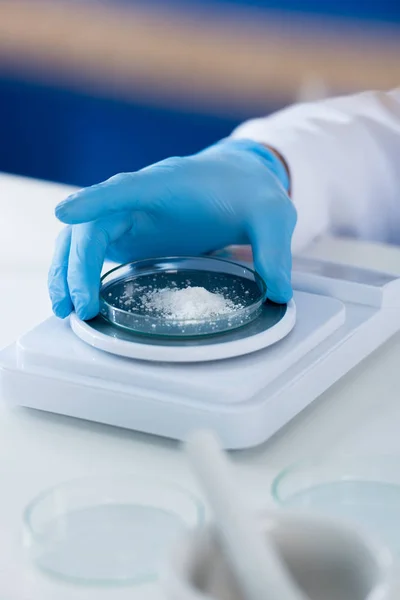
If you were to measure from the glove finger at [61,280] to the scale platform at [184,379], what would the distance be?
1 cm

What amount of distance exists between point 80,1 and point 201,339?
67.6 inches

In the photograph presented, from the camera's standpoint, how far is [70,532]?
59cm

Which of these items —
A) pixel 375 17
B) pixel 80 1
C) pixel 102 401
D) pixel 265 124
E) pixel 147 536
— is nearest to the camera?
pixel 147 536

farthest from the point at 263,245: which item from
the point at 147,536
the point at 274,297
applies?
the point at 147,536

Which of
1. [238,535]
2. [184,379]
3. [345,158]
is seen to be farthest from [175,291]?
[345,158]

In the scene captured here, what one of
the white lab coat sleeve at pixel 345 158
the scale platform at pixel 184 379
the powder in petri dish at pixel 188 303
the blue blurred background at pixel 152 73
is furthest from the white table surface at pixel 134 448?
the blue blurred background at pixel 152 73

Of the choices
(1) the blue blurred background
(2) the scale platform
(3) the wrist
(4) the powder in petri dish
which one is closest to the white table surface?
(2) the scale platform

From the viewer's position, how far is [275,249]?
927 millimetres

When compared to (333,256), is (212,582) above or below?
above

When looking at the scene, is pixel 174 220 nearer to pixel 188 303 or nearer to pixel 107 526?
pixel 188 303

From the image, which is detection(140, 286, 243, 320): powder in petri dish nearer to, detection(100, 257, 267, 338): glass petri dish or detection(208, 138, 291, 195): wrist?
detection(100, 257, 267, 338): glass petri dish

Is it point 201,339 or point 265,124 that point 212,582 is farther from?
point 265,124

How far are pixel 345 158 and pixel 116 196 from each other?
2.36 ft

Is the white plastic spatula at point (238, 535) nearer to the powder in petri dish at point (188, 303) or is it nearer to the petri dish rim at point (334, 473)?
the petri dish rim at point (334, 473)
